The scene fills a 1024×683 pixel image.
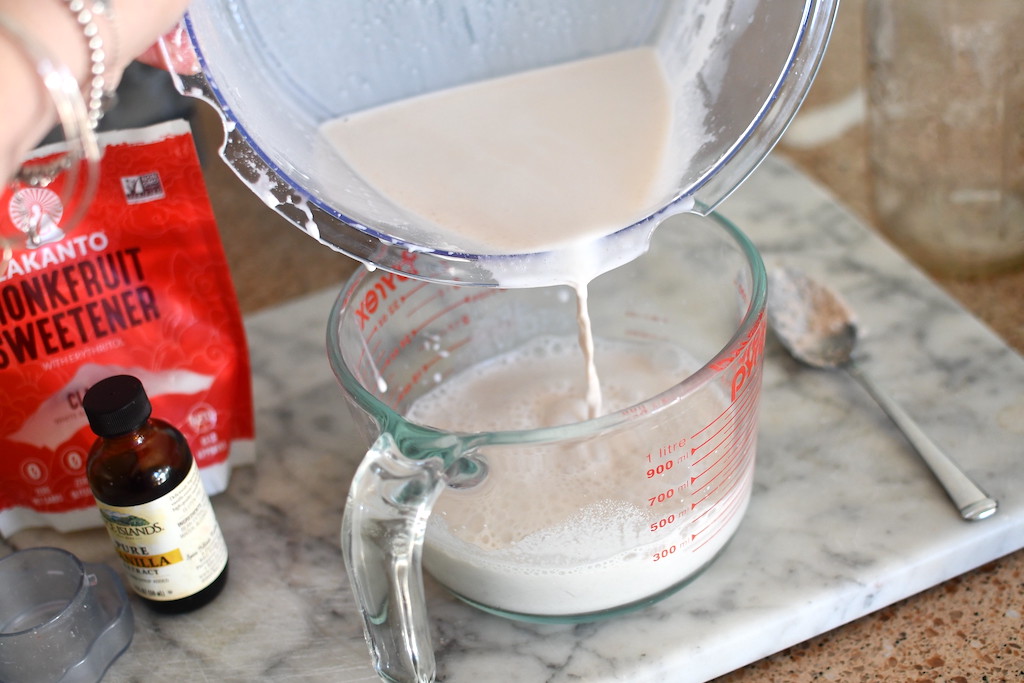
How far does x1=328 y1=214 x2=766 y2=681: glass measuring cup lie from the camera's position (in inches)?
25.0

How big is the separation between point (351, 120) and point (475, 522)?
33 cm

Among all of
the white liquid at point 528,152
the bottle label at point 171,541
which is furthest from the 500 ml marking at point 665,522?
the bottle label at point 171,541

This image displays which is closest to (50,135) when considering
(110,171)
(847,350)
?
(110,171)

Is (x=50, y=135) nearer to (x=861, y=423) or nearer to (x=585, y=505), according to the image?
(x=585, y=505)

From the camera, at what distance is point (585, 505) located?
702 mm

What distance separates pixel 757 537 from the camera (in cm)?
81

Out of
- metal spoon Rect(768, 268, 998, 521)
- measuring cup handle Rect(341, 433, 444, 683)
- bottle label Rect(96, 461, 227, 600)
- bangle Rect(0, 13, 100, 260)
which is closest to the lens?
bangle Rect(0, 13, 100, 260)

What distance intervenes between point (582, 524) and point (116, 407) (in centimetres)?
33

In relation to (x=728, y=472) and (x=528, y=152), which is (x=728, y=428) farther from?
(x=528, y=152)

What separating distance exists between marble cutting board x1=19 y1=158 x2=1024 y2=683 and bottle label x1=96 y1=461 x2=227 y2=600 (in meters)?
0.04

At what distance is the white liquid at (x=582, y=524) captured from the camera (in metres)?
0.67

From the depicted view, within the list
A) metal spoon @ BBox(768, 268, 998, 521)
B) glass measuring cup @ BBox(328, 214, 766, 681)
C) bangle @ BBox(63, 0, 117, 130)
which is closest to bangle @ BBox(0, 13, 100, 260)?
bangle @ BBox(63, 0, 117, 130)

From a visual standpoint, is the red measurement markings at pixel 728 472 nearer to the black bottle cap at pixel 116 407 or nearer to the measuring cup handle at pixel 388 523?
the measuring cup handle at pixel 388 523

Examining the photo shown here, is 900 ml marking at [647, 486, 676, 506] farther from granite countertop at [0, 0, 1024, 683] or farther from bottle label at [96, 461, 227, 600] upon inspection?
bottle label at [96, 461, 227, 600]
